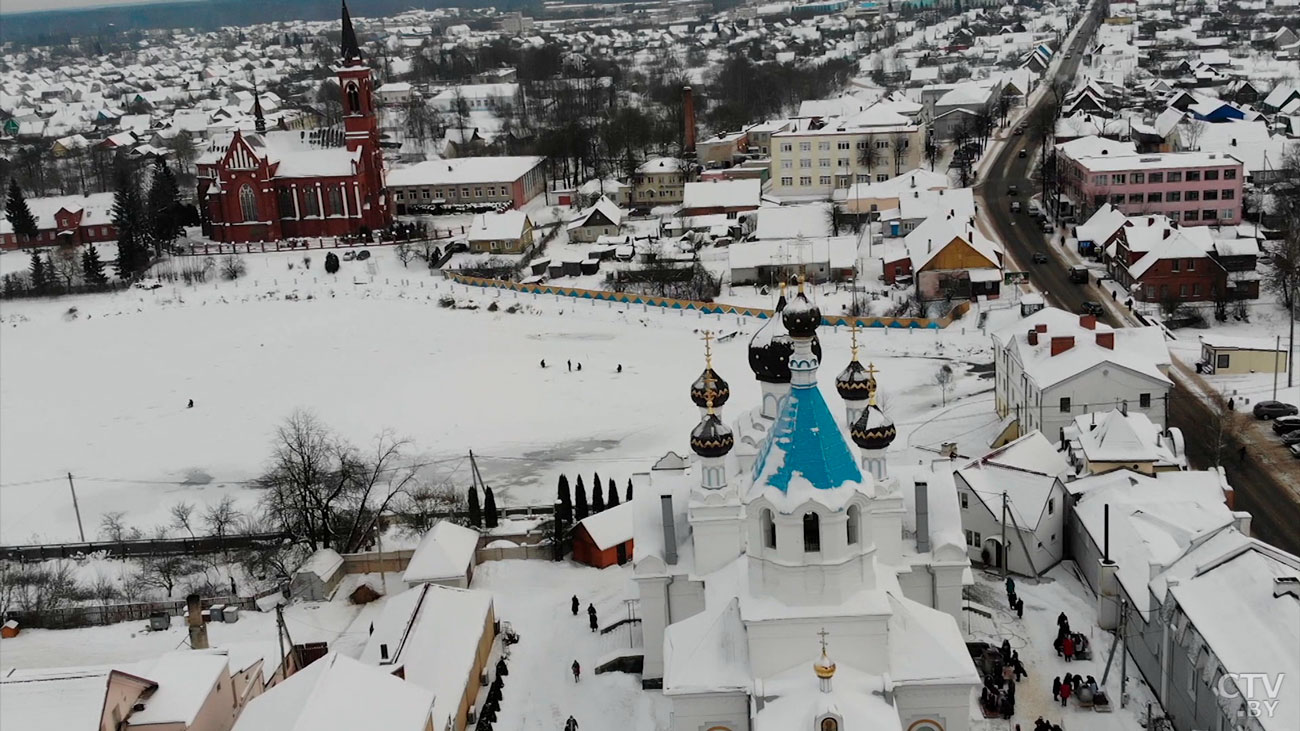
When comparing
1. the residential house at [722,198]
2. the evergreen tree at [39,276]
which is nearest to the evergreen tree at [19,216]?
the evergreen tree at [39,276]

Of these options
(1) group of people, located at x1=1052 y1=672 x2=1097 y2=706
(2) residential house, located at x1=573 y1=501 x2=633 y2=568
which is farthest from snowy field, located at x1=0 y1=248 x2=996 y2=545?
(1) group of people, located at x1=1052 y1=672 x2=1097 y2=706

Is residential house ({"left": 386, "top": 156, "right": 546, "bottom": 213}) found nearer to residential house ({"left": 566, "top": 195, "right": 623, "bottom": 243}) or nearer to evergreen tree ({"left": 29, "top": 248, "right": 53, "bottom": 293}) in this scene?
residential house ({"left": 566, "top": 195, "right": 623, "bottom": 243})

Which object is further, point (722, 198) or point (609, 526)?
point (722, 198)

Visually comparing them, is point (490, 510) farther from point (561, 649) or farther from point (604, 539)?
point (561, 649)

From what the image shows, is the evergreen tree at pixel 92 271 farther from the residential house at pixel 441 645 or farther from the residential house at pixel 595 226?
the residential house at pixel 441 645

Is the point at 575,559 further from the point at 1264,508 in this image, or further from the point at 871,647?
the point at 1264,508

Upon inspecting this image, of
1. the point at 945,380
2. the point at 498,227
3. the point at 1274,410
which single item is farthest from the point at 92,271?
the point at 1274,410

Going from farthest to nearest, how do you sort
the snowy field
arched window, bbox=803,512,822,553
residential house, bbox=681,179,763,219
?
residential house, bbox=681,179,763,219, the snowy field, arched window, bbox=803,512,822,553

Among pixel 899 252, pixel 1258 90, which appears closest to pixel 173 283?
pixel 899 252
